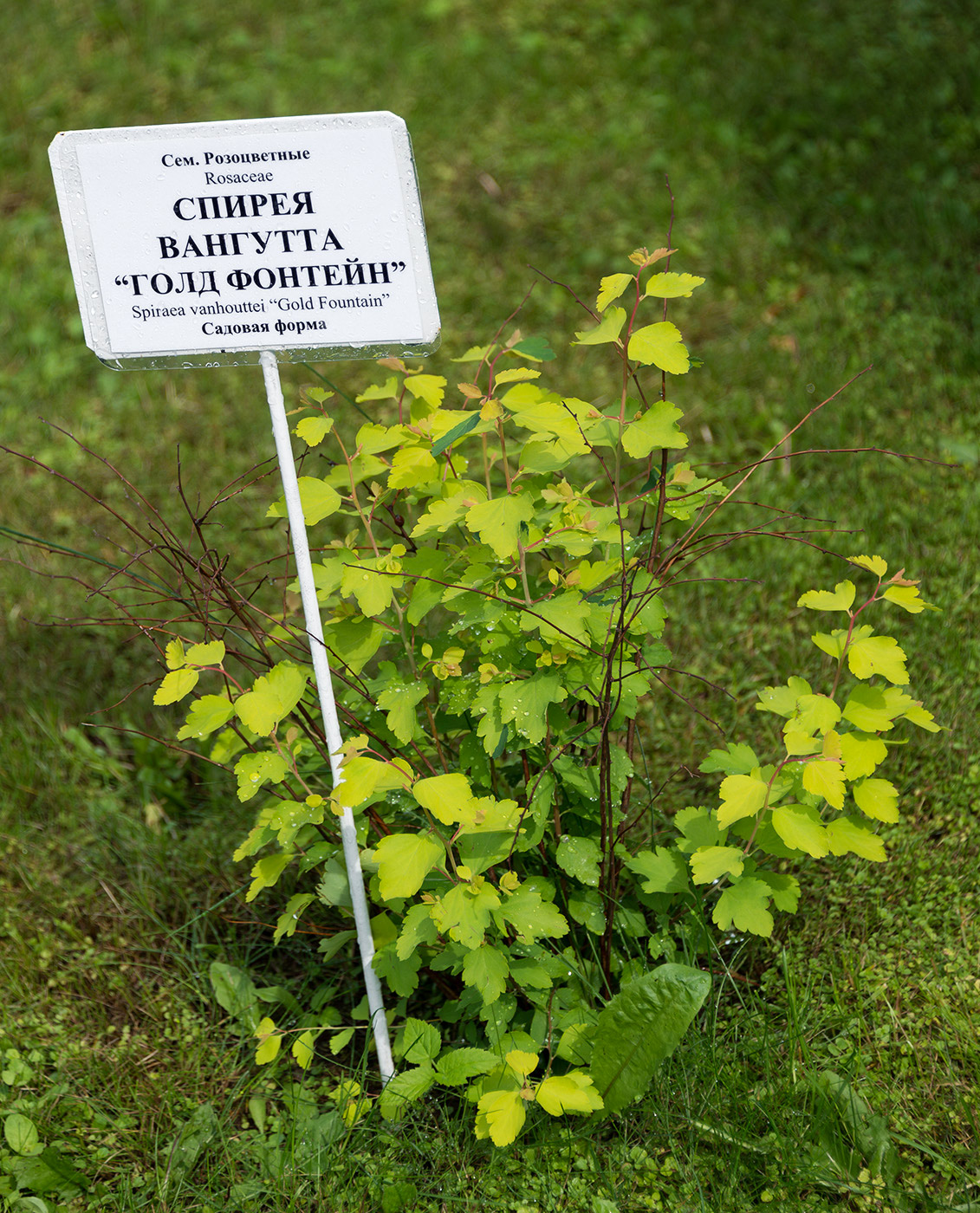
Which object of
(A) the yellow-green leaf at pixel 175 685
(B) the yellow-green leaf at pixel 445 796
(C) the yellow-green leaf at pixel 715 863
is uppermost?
(A) the yellow-green leaf at pixel 175 685

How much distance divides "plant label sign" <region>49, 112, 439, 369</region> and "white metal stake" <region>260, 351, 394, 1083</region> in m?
0.11

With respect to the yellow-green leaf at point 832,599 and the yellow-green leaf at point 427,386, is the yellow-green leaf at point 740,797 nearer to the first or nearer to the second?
the yellow-green leaf at point 832,599

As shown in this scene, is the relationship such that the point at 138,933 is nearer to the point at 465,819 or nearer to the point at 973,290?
the point at 465,819

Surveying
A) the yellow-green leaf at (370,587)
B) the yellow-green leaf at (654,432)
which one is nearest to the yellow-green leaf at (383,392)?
the yellow-green leaf at (370,587)

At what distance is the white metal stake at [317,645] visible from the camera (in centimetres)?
167

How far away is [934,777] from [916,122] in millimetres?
3107

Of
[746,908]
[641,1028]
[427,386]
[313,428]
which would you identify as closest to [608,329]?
[427,386]

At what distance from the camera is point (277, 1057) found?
2.04 metres

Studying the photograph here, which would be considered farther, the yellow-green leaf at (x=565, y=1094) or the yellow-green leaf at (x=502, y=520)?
the yellow-green leaf at (x=565, y=1094)

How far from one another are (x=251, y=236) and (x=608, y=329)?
1.94 feet

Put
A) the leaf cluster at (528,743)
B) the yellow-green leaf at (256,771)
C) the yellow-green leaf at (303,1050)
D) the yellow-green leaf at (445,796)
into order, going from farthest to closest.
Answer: the yellow-green leaf at (303,1050) → the yellow-green leaf at (256,771) → the leaf cluster at (528,743) → the yellow-green leaf at (445,796)

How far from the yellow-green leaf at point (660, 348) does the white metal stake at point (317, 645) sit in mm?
537

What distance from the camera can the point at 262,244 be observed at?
1.67 m

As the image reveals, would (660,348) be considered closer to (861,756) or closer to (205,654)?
(861,756)
